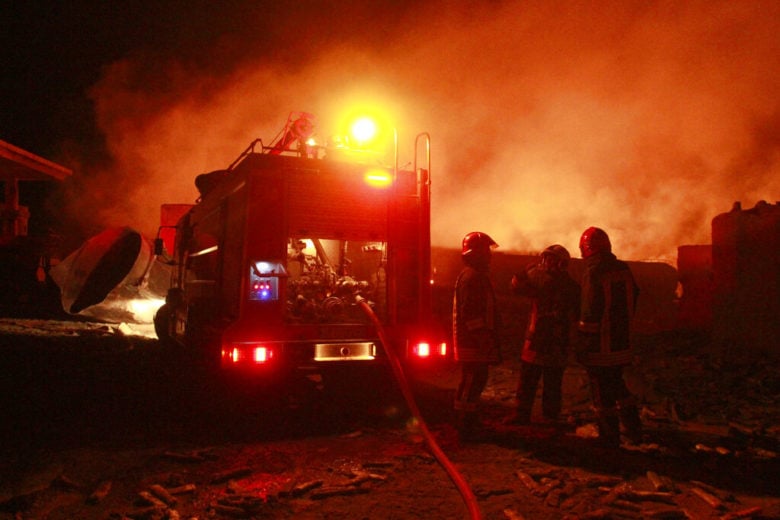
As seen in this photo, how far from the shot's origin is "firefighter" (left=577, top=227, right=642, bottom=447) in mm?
4551

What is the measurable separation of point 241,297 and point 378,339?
1500 mm

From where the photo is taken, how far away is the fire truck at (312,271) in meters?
5.33

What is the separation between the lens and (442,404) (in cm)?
642

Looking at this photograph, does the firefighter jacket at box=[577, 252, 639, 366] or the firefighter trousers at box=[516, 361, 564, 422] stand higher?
the firefighter jacket at box=[577, 252, 639, 366]

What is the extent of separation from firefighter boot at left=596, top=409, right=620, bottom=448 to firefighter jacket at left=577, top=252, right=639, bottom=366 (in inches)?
16.8

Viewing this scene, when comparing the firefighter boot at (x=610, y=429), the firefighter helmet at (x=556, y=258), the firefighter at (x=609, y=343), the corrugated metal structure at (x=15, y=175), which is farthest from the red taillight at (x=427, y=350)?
the corrugated metal structure at (x=15, y=175)

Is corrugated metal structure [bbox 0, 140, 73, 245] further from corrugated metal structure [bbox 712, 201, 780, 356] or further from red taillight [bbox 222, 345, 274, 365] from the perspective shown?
corrugated metal structure [bbox 712, 201, 780, 356]

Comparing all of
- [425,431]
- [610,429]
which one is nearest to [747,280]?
[610,429]

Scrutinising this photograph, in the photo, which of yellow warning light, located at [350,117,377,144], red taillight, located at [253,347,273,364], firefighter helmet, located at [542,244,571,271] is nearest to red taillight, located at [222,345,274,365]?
red taillight, located at [253,347,273,364]

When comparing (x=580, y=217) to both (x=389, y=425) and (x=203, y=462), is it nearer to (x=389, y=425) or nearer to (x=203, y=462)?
(x=389, y=425)

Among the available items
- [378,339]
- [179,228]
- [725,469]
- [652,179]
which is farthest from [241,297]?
[652,179]

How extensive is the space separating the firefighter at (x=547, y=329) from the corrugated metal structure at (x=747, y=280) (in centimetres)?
482

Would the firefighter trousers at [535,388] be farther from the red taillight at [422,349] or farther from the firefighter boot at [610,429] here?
the red taillight at [422,349]

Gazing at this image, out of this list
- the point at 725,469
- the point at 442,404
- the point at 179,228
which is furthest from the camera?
the point at 179,228
